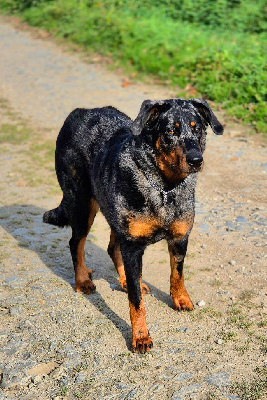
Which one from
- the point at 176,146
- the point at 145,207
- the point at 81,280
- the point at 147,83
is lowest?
the point at 147,83

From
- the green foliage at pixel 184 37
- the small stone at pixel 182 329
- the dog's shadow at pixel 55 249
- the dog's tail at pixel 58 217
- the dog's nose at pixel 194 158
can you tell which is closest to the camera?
the dog's nose at pixel 194 158

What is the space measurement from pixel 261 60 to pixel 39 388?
26.4 feet

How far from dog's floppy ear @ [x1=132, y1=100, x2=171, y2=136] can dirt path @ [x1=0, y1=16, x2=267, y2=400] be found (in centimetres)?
169

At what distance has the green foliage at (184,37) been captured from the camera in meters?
10.2

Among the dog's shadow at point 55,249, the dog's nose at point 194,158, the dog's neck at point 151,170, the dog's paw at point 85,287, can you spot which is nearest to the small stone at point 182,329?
the dog's shadow at point 55,249

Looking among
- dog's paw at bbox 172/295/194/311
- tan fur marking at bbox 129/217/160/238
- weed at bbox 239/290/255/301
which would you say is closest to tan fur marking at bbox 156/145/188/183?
tan fur marking at bbox 129/217/160/238

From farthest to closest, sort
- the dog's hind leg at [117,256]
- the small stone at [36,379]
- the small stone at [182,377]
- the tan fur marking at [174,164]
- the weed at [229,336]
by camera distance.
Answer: the dog's hind leg at [117,256]
the weed at [229,336]
the small stone at [36,379]
the small stone at [182,377]
the tan fur marking at [174,164]

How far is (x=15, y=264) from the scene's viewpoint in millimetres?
5871

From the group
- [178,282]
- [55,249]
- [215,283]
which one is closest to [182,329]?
[178,282]

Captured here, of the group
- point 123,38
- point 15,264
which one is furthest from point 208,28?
point 15,264

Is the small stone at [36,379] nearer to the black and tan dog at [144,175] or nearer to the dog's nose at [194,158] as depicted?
the black and tan dog at [144,175]

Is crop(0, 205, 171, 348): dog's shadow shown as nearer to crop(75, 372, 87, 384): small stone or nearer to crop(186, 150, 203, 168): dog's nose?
crop(75, 372, 87, 384): small stone

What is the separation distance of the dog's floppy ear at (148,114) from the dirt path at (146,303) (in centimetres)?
169

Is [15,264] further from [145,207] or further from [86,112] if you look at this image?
[145,207]
